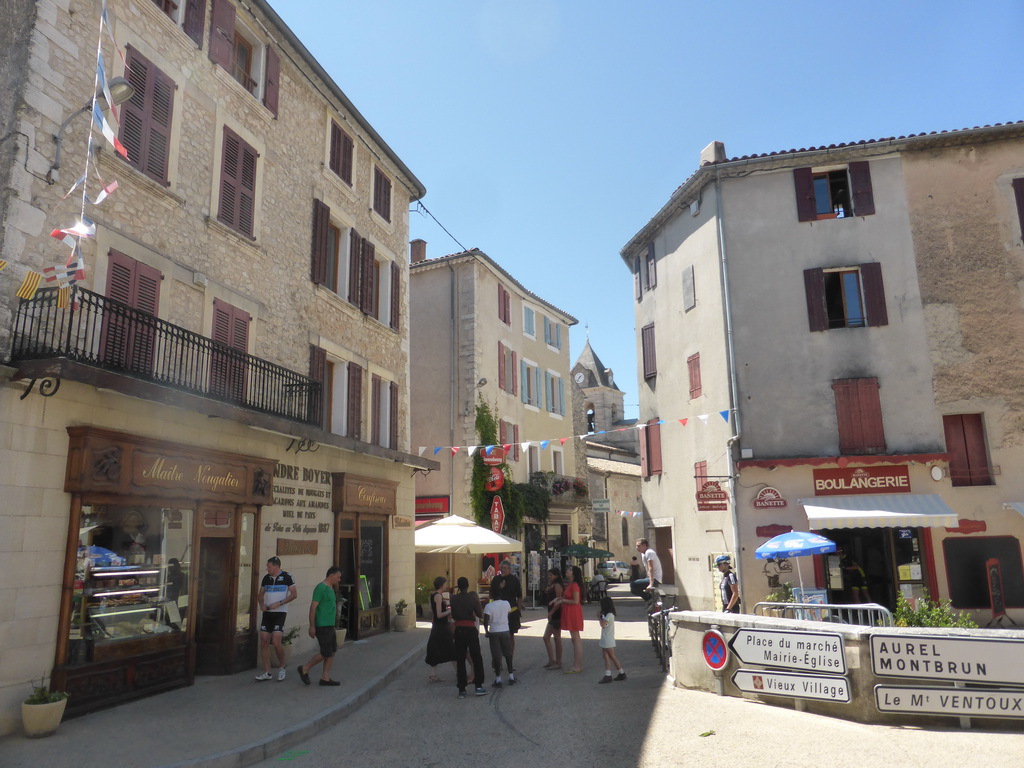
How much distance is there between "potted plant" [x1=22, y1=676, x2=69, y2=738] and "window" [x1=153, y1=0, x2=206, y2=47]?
30.0 feet

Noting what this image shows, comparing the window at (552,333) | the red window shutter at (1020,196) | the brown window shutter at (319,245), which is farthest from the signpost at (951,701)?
the window at (552,333)

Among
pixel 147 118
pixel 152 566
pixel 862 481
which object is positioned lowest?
pixel 152 566

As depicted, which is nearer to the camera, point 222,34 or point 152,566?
point 152,566

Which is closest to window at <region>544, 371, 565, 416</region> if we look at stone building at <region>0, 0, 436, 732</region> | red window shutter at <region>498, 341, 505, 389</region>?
red window shutter at <region>498, 341, 505, 389</region>

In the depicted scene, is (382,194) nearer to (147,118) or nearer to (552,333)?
(147,118)

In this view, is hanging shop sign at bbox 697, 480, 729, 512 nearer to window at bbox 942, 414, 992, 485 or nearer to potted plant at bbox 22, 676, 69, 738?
window at bbox 942, 414, 992, 485

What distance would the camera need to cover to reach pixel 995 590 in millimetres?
15484

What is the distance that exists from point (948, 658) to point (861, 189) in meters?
13.2

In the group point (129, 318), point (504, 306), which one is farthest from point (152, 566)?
point (504, 306)

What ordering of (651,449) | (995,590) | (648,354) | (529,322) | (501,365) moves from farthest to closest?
(529,322), (501,365), (648,354), (651,449), (995,590)

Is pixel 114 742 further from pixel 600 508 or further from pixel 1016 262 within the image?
pixel 600 508

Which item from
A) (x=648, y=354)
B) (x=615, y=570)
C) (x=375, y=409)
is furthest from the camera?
(x=615, y=570)

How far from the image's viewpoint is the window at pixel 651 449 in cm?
2086

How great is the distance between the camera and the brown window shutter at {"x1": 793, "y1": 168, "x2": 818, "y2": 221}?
18.0 m
